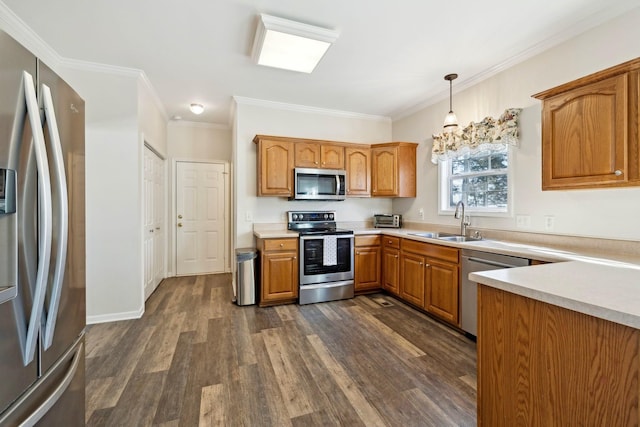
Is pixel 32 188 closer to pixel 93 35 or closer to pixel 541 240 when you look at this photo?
pixel 93 35

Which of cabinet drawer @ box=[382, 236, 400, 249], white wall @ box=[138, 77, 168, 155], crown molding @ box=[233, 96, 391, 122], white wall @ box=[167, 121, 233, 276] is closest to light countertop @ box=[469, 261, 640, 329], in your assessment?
cabinet drawer @ box=[382, 236, 400, 249]

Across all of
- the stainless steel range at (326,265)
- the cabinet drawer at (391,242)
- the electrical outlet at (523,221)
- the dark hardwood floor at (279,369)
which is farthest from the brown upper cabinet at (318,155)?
the electrical outlet at (523,221)

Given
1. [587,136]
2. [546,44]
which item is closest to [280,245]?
[587,136]

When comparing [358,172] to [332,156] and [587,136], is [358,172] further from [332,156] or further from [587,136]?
[587,136]

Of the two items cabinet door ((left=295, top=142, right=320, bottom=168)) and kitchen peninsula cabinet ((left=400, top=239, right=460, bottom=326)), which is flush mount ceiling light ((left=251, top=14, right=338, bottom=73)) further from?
kitchen peninsula cabinet ((left=400, top=239, right=460, bottom=326))

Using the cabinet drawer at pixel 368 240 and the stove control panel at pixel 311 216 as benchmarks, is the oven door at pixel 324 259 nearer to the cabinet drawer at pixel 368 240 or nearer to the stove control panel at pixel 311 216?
the cabinet drawer at pixel 368 240

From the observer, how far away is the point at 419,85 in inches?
137

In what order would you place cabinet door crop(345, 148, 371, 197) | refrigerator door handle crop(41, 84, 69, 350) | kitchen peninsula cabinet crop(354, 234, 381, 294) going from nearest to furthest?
1. refrigerator door handle crop(41, 84, 69, 350)
2. kitchen peninsula cabinet crop(354, 234, 381, 294)
3. cabinet door crop(345, 148, 371, 197)

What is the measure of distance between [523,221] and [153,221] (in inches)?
174

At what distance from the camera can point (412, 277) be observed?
3342 mm

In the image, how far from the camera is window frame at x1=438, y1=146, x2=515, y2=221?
2846 mm

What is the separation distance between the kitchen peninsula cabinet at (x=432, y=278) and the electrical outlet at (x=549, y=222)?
2.48 ft

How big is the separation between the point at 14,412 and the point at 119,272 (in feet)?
8.31

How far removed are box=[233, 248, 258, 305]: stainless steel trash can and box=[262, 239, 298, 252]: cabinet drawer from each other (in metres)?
0.22
